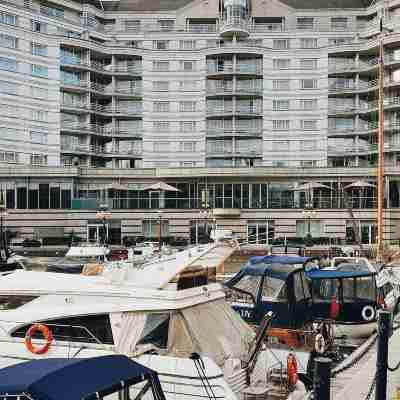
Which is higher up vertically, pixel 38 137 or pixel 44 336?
pixel 38 137

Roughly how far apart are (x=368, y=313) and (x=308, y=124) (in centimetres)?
4691

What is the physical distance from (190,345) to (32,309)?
125 inches

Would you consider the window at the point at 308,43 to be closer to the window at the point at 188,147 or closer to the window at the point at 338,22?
the window at the point at 338,22

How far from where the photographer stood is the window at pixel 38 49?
59.4 meters

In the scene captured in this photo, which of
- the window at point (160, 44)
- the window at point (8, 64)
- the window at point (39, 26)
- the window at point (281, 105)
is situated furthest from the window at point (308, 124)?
the window at point (8, 64)

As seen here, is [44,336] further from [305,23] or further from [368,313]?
[305,23]

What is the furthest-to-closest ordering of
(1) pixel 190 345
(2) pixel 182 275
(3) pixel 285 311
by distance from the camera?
(3) pixel 285 311 → (2) pixel 182 275 → (1) pixel 190 345

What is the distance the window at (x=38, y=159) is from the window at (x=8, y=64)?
28.1ft

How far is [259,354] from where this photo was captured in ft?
33.3

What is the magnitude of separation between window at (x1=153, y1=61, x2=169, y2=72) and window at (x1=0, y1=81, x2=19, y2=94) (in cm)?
1468

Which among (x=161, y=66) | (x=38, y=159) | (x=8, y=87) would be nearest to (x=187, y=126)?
(x=161, y=66)

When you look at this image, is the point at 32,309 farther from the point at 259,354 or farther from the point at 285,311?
the point at 285,311

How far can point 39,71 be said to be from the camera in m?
59.9

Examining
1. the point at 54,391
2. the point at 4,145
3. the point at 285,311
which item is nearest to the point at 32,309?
the point at 54,391
